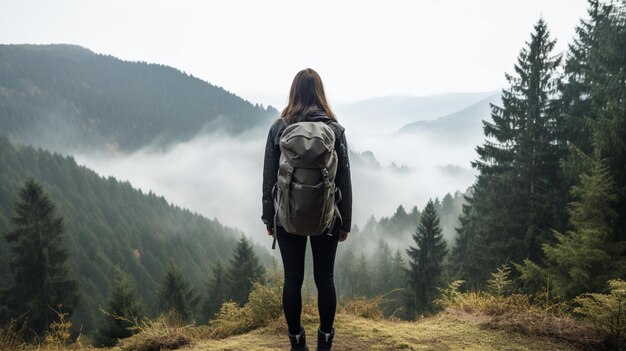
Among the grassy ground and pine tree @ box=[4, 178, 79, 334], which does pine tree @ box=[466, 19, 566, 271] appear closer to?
the grassy ground

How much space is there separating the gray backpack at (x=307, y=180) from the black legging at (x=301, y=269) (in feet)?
0.73

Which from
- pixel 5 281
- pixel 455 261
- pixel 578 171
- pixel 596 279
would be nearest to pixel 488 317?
pixel 596 279

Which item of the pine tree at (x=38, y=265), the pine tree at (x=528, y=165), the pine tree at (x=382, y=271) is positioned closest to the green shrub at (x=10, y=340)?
the pine tree at (x=528, y=165)

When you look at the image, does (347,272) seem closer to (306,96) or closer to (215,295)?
(215,295)

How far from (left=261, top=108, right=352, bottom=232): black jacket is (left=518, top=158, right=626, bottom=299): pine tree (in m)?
8.10

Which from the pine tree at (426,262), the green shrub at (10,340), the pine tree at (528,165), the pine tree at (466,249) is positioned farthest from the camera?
the pine tree at (426,262)

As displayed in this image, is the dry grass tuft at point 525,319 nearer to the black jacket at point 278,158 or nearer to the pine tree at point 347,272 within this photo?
the black jacket at point 278,158

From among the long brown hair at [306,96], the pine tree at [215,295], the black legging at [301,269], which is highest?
the long brown hair at [306,96]

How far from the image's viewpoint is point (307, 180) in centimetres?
288

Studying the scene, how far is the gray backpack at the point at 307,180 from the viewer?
2867 millimetres

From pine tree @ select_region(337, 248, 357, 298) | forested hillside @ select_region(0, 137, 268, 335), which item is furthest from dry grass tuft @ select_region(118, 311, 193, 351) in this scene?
forested hillside @ select_region(0, 137, 268, 335)

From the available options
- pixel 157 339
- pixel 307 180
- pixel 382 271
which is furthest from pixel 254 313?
pixel 382 271

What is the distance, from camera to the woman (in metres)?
3.18

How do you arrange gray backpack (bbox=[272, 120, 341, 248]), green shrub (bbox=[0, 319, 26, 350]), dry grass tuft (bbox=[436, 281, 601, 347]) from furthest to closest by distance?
green shrub (bbox=[0, 319, 26, 350]) → dry grass tuft (bbox=[436, 281, 601, 347]) → gray backpack (bbox=[272, 120, 341, 248])
